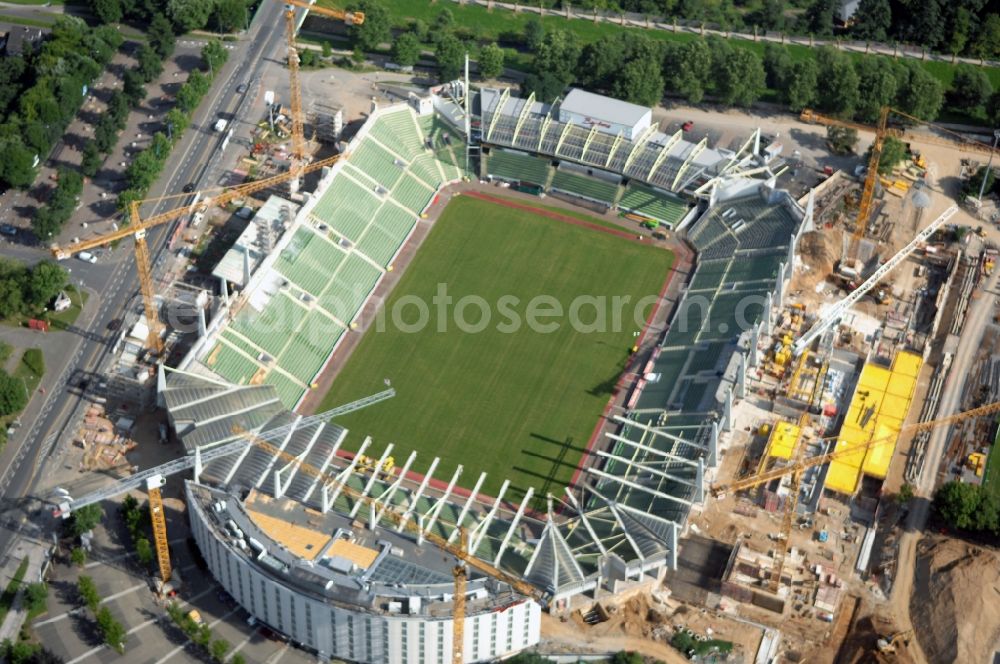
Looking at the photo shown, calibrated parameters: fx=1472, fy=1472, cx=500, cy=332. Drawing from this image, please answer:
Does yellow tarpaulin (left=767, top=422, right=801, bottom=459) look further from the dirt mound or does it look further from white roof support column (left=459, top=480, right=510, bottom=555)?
white roof support column (left=459, top=480, right=510, bottom=555)

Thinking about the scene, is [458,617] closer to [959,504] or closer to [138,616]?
[138,616]

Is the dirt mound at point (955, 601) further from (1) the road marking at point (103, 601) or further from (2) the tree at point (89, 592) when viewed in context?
(2) the tree at point (89, 592)

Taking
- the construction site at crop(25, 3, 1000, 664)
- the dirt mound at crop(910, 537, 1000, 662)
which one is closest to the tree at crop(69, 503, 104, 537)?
the construction site at crop(25, 3, 1000, 664)

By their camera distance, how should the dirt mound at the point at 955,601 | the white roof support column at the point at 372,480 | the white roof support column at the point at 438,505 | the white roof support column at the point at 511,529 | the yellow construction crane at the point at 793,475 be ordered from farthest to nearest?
1. the yellow construction crane at the point at 793,475
2. the white roof support column at the point at 372,480
3. the white roof support column at the point at 438,505
4. the dirt mound at the point at 955,601
5. the white roof support column at the point at 511,529

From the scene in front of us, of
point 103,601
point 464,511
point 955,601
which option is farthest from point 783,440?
point 103,601

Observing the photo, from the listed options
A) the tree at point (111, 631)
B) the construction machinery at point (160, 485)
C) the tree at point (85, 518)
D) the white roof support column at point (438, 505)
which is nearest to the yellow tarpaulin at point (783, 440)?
the white roof support column at point (438, 505)

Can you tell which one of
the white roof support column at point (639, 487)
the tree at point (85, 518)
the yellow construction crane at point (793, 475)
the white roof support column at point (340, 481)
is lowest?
the tree at point (85, 518)
